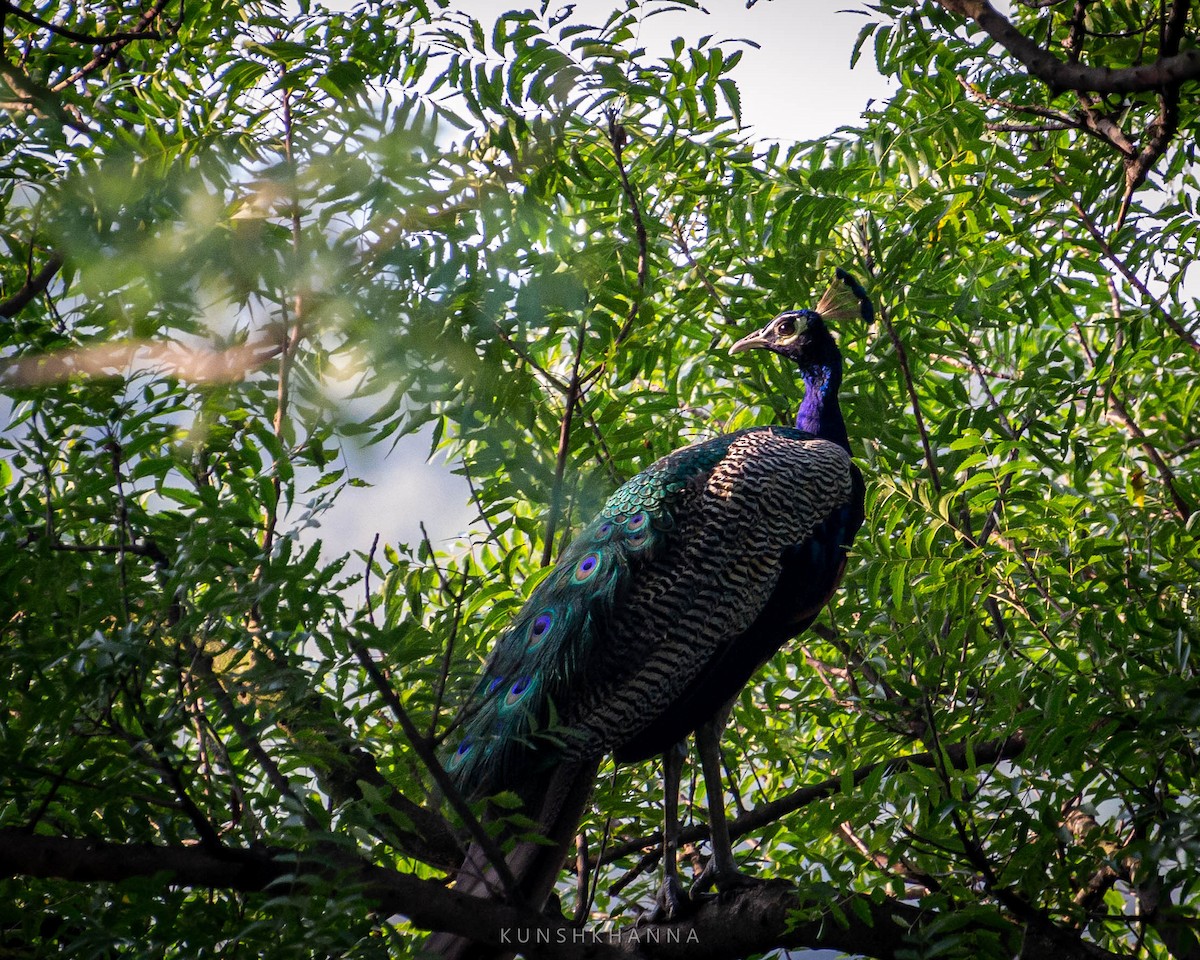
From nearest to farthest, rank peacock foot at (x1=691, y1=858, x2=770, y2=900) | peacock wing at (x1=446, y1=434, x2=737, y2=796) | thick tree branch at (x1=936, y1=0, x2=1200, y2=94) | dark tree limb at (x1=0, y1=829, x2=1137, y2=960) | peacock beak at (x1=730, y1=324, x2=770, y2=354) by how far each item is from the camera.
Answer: dark tree limb at (x1=0, y1=829, x2=1137, y2=960) < thick tree branch at (x1=936, y1=0, x2=1200, y2=94) < peacock wing at (x1=446, y1=434, x2=737, y2=796) < peacock foot at (x1=691, y1=858, x2=770, y2=900) < peacock beak at (x1=730, y1=324, x2=770, y2=354)

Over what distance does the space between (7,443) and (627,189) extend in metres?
1.70

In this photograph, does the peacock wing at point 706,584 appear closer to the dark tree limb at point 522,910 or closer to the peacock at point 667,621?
the peacock at point 667,621

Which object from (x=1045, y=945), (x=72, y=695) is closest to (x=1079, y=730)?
(x=1045, y=945)

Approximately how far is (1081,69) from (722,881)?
2295 millimetres

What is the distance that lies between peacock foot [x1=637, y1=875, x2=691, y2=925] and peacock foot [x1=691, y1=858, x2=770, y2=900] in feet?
0.16

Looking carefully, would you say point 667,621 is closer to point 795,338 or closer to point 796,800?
point 796,800

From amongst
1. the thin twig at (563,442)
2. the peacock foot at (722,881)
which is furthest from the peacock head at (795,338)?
the peacock foot at (722,881)

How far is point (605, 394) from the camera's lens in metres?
3.69

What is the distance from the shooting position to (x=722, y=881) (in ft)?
10.7

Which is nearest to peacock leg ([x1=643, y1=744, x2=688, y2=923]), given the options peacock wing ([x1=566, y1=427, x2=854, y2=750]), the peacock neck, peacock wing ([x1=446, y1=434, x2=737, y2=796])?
peacock wing ([x1=566, y1=427, x2=854, y2=750])

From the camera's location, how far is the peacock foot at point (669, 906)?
10.5 feet

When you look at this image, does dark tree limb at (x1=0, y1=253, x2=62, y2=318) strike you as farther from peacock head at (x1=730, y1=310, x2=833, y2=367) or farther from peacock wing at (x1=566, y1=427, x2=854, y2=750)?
peacock head at (x1=730, y1=310, x2=833, y2=367)

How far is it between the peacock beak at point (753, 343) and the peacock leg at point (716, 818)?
1173 mm

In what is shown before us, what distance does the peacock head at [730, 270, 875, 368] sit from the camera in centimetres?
389
